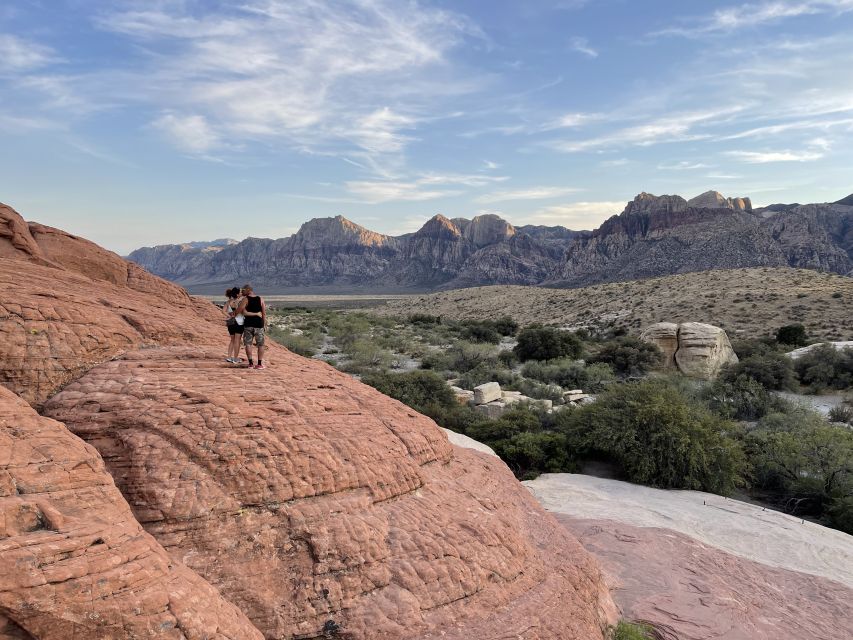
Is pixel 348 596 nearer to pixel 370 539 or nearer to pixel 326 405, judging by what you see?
pixel 370 539

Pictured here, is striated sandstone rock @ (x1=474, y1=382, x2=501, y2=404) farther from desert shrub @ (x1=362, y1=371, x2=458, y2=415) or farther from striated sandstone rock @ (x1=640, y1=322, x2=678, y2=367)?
striated sandstone rock @ (x1=640, y1=322, x2=678, y2=367)

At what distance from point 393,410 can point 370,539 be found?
243 centimetres

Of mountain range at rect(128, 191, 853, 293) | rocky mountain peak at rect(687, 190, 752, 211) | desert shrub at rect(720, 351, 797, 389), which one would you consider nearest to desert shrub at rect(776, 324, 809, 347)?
desert shrub at rect(720, 351, 797, 389)

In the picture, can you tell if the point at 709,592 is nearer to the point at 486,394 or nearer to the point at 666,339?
the point at 486,394

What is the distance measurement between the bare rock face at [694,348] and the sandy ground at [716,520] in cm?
1625

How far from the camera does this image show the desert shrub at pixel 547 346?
33.6 meters

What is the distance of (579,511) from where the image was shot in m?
12.4

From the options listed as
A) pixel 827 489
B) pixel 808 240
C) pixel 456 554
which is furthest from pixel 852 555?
pixel 808 240

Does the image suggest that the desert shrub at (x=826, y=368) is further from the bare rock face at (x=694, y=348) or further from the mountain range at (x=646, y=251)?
the mountain range at (x=646, y=251)

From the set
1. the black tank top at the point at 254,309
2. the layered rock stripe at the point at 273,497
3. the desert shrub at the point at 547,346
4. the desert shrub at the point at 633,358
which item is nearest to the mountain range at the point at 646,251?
the desert shrub at the point at 547,346

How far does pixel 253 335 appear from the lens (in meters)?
6.99

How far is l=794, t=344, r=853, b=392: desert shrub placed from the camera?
25.6 metres

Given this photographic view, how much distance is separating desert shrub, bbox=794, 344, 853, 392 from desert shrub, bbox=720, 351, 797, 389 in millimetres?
861

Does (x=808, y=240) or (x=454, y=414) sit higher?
(x=808, y=240)
